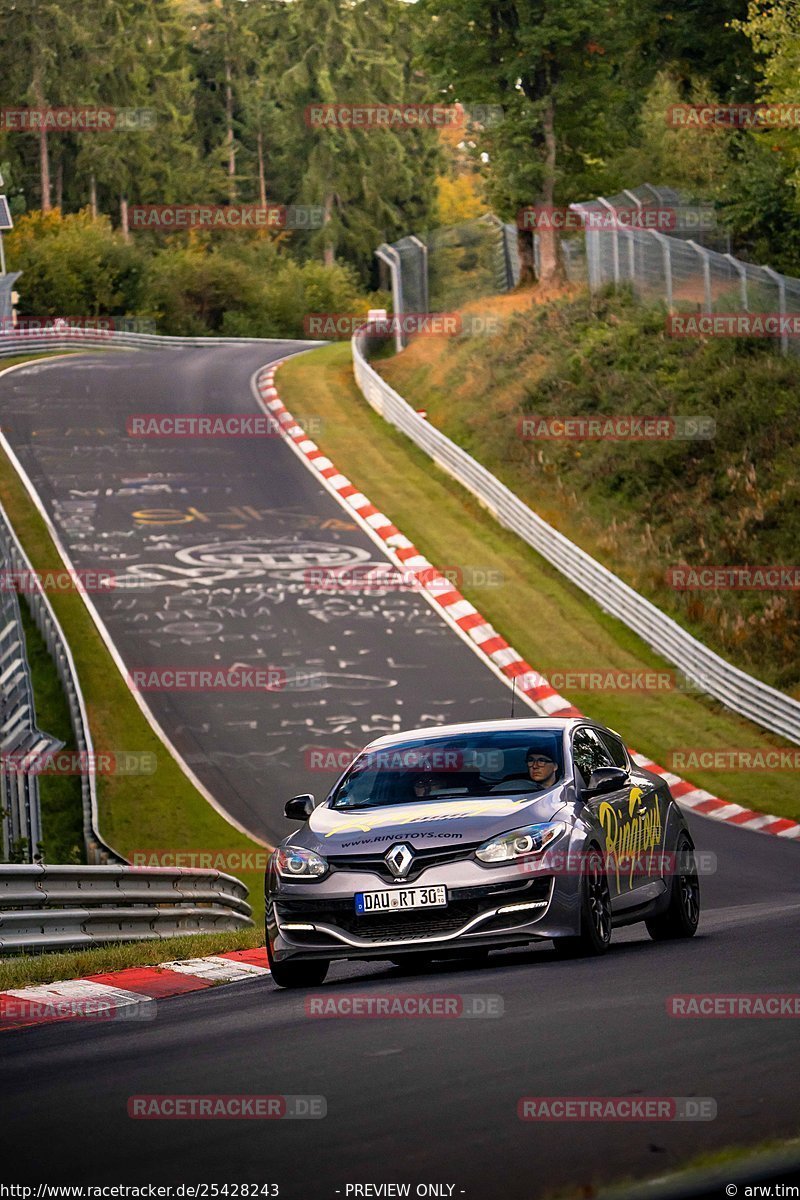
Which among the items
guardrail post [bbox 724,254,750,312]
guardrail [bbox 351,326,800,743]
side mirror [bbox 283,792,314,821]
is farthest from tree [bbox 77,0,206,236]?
side mirror [bbox 283,792,314,821]

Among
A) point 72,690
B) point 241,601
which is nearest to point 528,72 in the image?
point 241,601

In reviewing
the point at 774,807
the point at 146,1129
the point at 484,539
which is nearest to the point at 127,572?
the point at 484,539

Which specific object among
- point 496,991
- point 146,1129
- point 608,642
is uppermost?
point 146,1129

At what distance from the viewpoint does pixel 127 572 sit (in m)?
31.3

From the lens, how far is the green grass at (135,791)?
21.2m

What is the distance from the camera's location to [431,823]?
1013cm

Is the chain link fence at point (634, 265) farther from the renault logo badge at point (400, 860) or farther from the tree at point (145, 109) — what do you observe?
the tree at point (145, 109)

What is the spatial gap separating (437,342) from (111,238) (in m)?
33.9

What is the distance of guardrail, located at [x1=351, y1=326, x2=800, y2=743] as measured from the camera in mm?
26188

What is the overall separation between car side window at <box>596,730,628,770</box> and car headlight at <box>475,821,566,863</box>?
1950 mm

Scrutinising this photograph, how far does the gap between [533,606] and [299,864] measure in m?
20.5

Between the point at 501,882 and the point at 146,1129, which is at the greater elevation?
the point at 146,1129

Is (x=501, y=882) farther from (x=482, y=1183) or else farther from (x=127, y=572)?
(x=127, y=572)

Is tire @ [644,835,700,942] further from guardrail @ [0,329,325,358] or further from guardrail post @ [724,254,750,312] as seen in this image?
guardrail @ [0,329,325,358]
